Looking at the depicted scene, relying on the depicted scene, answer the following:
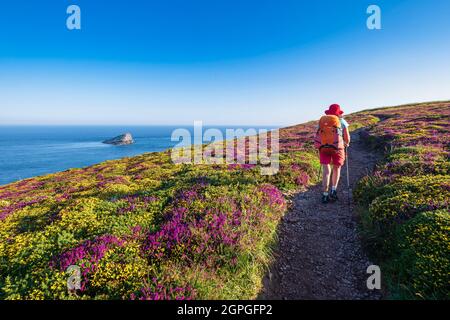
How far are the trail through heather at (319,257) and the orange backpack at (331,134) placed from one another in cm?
276

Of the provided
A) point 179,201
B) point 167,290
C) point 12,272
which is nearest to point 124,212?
point 179,201

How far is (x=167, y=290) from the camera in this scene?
4.71 metres

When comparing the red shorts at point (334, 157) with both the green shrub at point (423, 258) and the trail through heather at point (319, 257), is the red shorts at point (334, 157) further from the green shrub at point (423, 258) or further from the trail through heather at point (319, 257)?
the green shrub at point (423, 258)

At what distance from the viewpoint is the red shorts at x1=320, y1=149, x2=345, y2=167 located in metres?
10.2

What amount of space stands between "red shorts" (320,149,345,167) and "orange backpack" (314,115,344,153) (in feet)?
0.52

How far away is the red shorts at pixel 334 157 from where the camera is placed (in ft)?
33.6

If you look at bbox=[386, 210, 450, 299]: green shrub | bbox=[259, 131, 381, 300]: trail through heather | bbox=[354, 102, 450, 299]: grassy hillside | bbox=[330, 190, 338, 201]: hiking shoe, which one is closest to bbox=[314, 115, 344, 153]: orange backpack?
bbox=[330, 190, 338, 201]: hiking shoe

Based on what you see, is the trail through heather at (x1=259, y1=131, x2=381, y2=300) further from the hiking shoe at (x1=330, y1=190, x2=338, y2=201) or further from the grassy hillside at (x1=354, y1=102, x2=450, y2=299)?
the grassy hillside at (x1=354, y1=102, x2=450, y2=299)

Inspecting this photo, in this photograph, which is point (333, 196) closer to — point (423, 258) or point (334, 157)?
point (334, 157)

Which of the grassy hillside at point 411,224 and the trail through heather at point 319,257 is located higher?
the grassy hillside at point 411,224

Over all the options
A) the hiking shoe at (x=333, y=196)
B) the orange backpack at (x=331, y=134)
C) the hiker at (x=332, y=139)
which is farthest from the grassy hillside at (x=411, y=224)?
the orange backpack at (x=331, y=134)
